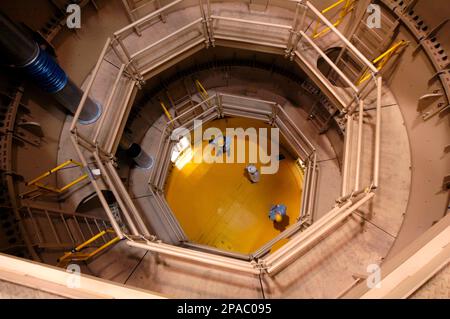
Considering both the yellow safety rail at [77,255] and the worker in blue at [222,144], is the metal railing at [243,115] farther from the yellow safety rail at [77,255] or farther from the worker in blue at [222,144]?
the yellow safety rail at [77,255]

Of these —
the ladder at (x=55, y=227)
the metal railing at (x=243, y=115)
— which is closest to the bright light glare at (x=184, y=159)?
the metal railing at (x=243, y=115)

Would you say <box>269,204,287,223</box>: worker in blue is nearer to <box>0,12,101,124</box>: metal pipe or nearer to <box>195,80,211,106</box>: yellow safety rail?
<box>195,80,211,106</box>: yellow safety rail

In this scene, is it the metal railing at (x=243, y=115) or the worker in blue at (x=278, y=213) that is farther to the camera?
the worker in blue at (x=278, y=213)

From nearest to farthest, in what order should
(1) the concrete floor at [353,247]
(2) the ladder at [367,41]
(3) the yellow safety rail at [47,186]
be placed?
1. (1) the concrete floor at [353,247]
2. (3) the yellow safety rail at [47,186]
3. (2) the ladder at [367,41]

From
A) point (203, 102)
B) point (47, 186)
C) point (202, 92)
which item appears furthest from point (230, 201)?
point (47, 186)

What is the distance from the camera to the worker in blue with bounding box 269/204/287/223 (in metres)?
6.19

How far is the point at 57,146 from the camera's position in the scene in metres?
4.03

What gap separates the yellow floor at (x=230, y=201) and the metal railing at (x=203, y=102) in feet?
3.37

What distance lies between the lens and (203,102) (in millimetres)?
5898

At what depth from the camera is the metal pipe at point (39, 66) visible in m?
2.95

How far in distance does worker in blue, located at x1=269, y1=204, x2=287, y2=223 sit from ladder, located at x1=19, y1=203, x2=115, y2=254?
3690 mm

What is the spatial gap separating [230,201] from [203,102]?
2.54 meters
